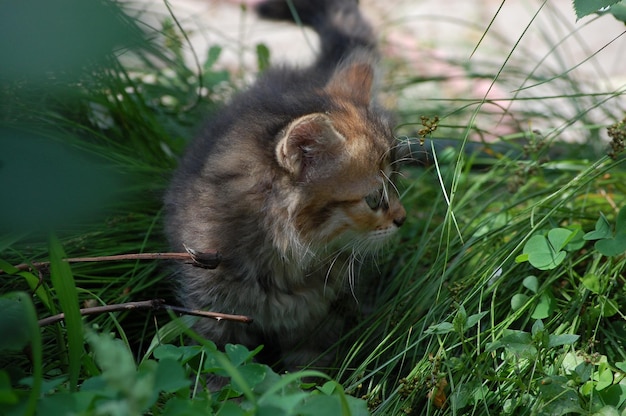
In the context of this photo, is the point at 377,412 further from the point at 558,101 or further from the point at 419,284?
the point at 558,101

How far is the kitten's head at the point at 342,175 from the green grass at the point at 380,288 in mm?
189

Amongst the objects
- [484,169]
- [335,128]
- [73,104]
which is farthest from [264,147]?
[484,169]

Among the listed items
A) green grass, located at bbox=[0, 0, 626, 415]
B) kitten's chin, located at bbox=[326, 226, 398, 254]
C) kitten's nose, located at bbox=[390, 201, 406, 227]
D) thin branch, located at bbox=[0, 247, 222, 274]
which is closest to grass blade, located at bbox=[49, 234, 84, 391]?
green grass, located at bbox=[0, 0, 626, 415]

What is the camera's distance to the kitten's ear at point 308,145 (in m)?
1.85

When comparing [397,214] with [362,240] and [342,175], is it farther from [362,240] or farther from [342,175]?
[342,175]

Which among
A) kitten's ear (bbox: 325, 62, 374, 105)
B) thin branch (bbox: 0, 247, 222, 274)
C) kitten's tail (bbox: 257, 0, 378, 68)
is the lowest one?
thin branch (bbox: 0, 247, 222, 274)

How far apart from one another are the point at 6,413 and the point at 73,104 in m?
1.45

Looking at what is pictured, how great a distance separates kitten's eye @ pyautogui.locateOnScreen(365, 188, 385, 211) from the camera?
202 centimetres

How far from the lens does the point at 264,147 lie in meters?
1.99

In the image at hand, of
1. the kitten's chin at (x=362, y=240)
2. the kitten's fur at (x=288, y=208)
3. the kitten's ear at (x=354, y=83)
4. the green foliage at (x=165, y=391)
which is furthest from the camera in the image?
the kitten's ear at (x=354, y=83)

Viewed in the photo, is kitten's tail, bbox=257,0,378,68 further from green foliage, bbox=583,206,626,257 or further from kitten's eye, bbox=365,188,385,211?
green foliage, bbox=583,206,626,257

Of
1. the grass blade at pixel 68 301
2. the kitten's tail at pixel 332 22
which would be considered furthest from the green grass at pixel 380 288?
the kitten's tail at pixel 332 22

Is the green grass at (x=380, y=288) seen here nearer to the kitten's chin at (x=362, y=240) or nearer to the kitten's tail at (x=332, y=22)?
the kitten's chin at (x=362, y=240)

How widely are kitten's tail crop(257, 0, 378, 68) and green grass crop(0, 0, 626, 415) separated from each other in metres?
0.43
